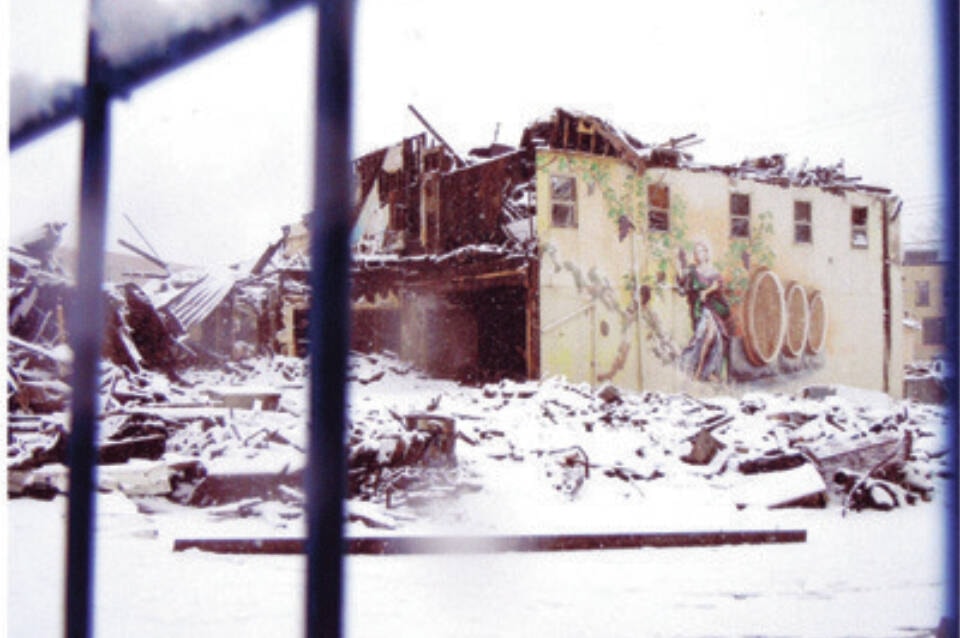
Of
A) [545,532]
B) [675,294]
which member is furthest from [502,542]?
Answer: [675,294]

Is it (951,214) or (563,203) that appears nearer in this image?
(951,214)

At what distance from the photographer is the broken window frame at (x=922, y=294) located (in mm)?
23078

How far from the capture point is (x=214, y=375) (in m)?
8.64

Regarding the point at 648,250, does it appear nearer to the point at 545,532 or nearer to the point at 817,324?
the point at 817,324

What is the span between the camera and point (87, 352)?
0.84 metres

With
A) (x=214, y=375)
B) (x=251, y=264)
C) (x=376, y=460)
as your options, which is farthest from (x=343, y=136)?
(x=251, y=264)

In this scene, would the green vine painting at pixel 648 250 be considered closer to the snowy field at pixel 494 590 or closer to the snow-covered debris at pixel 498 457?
the snow-covered debris at pixel 498 457

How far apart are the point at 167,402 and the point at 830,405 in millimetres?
6527

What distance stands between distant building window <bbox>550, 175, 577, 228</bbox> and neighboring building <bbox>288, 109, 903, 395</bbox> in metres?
0.02

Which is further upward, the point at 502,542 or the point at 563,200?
the point at 563,200

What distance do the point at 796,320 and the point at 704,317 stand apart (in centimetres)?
130

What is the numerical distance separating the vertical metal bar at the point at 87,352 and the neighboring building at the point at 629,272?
9.18 meters

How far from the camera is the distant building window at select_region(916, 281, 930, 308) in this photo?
2323 centimetres

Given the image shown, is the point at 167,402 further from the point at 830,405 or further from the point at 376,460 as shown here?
the point at 830,405
